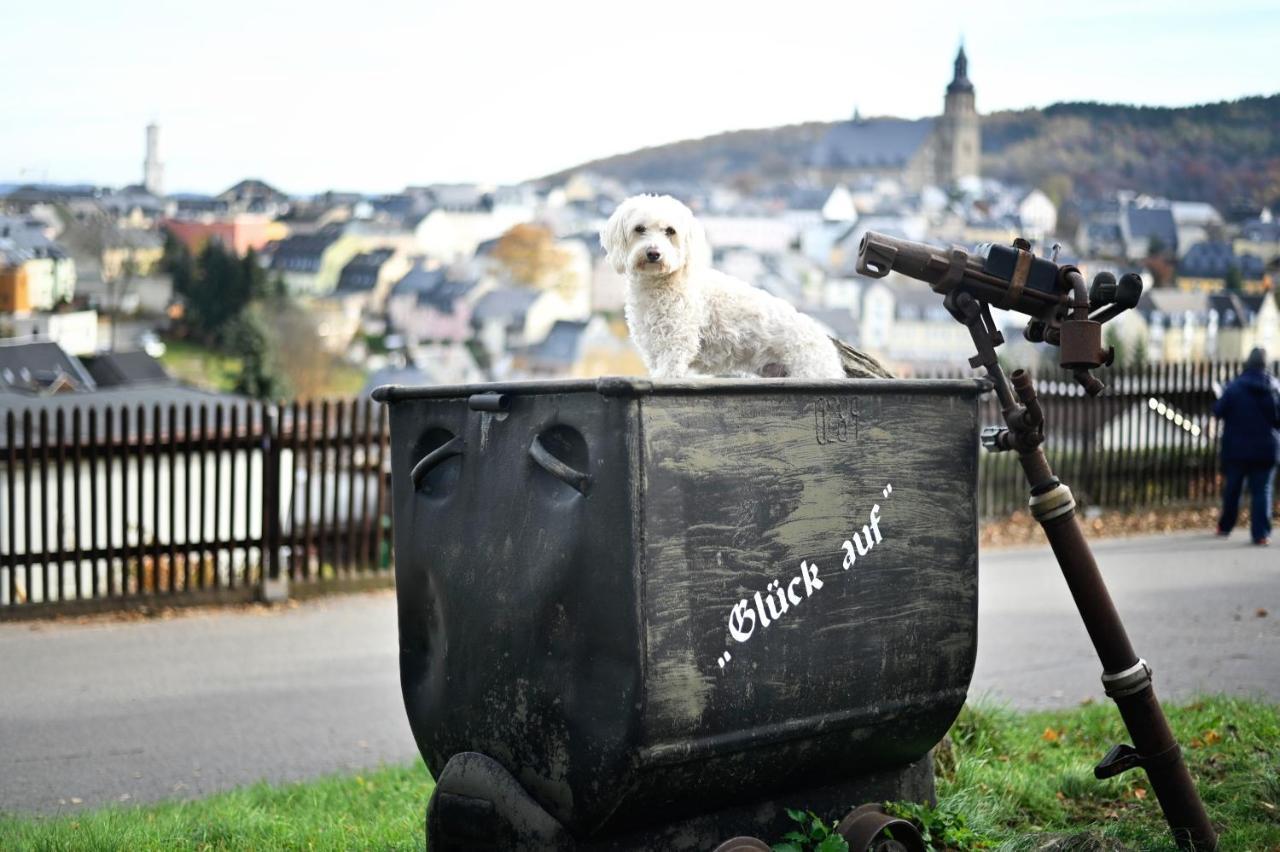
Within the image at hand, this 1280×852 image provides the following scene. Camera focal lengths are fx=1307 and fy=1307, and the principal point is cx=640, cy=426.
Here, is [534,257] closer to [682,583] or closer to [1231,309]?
[1231,309]

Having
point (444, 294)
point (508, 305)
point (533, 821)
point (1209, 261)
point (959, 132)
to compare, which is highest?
point (959, 132)

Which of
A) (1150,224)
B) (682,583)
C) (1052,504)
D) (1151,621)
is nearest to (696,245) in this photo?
(1052,504)

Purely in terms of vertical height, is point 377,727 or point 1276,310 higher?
point 1276,310

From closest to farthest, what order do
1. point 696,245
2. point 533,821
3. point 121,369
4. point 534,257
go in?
point 533,821 < point 696,245 < point 121,369 < point 534,257

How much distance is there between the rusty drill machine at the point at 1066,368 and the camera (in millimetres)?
3717

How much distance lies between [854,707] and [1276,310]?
20085mm

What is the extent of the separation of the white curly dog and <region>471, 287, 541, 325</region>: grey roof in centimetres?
5160

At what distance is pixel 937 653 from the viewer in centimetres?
367

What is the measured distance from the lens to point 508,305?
57.4 m

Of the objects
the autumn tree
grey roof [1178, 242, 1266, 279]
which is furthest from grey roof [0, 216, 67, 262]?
the autumn tree

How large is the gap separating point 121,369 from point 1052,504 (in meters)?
25.8

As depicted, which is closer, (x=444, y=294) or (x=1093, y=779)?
(x=1093, y=779)

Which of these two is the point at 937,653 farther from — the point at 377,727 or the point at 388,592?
the point at 388,592

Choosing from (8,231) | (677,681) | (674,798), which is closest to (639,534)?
(677,681)
